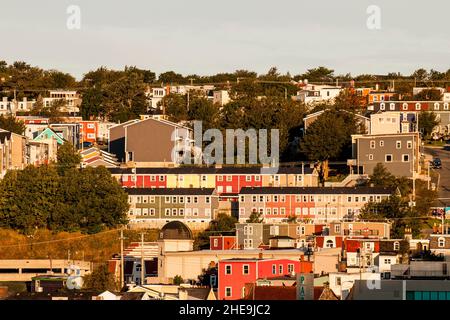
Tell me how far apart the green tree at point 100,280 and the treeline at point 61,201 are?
6.33 m

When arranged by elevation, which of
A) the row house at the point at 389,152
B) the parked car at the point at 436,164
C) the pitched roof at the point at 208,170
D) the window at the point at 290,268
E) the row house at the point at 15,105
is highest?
the row house at the point at 15,105

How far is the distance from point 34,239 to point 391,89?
119 ft

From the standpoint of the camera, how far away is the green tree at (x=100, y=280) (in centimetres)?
4156

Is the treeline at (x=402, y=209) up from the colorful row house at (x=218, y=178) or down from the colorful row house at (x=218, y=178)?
down

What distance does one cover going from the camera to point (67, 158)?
58.7m

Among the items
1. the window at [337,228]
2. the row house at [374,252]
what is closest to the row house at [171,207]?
the window at [337,228]

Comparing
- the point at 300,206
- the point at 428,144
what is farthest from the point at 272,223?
the point at 428,144

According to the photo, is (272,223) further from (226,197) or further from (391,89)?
(391,89)

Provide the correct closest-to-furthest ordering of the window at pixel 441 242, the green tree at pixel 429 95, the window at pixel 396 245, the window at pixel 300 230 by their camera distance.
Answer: the window at pixel 441 242, the window at pixel 396 245, the window at pixel 300 230, the green tree at pixel 429 95

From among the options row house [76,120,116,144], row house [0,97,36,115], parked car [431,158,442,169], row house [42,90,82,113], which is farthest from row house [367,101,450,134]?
row house [0,97,36,115]

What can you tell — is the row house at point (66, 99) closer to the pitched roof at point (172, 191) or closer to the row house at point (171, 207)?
the pitched roof at point (172, 191)

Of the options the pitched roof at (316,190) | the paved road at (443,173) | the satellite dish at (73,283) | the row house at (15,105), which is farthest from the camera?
the row house at (15,105)

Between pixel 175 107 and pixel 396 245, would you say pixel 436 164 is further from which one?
pixel 175 107
